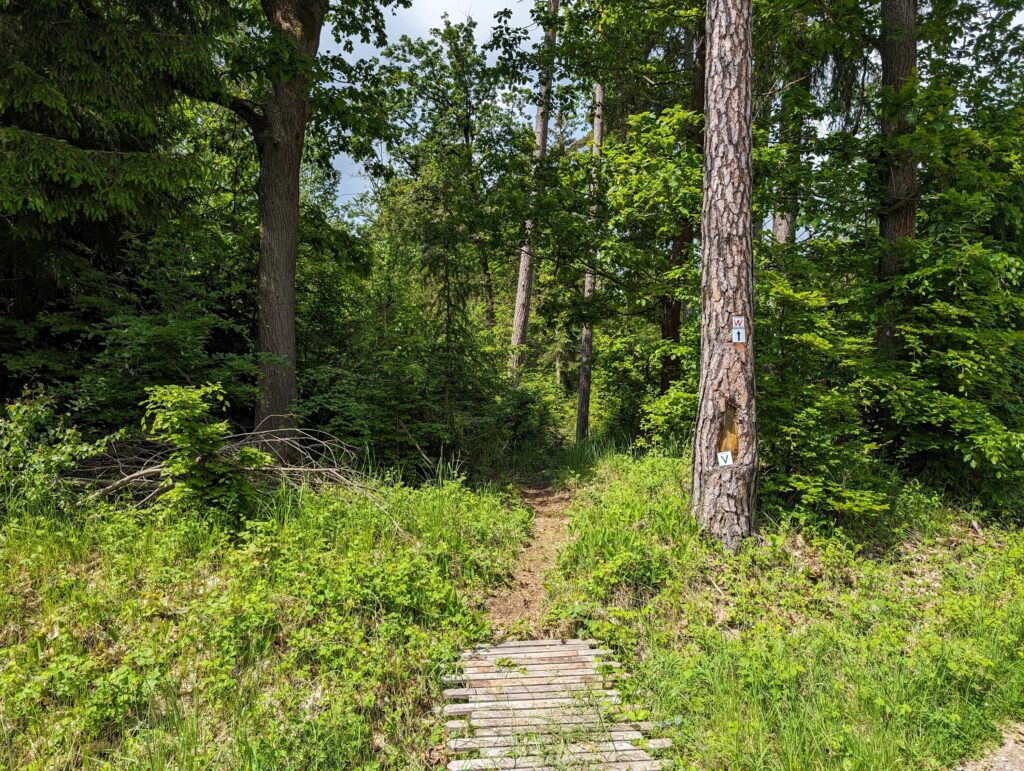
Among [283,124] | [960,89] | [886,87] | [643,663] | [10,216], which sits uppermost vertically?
[960,89]

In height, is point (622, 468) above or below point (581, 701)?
above

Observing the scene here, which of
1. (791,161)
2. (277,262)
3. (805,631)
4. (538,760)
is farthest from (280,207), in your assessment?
(805,631)

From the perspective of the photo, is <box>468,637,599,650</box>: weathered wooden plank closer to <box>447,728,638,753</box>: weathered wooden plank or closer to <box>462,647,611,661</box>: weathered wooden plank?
<box>462,647,611,661</box>: weathered wooden plank

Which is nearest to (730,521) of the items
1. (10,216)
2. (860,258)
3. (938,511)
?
(938,511)

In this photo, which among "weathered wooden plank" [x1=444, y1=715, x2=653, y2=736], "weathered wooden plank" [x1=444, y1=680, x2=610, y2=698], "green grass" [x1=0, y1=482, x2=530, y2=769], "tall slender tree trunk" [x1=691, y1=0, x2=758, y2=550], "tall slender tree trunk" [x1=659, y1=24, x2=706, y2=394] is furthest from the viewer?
"tall slender tree trunk" [x1=659, y1=24, x2=706, y2=394]

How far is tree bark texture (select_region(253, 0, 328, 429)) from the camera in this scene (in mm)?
6371

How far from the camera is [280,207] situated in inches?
256

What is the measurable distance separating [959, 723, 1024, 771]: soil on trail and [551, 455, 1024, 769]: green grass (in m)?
0.06

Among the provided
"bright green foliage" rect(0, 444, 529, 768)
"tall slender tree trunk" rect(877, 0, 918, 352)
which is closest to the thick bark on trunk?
"bright green foliage" rect(0, 444, 529, 768)

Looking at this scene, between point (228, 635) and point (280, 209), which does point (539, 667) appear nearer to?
point (228, 635)

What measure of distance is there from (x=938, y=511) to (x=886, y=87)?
536 cm

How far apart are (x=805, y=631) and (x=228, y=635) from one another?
4028mm

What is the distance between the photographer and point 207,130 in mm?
8750

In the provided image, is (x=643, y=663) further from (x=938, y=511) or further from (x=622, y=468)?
(x=938, y=511)
